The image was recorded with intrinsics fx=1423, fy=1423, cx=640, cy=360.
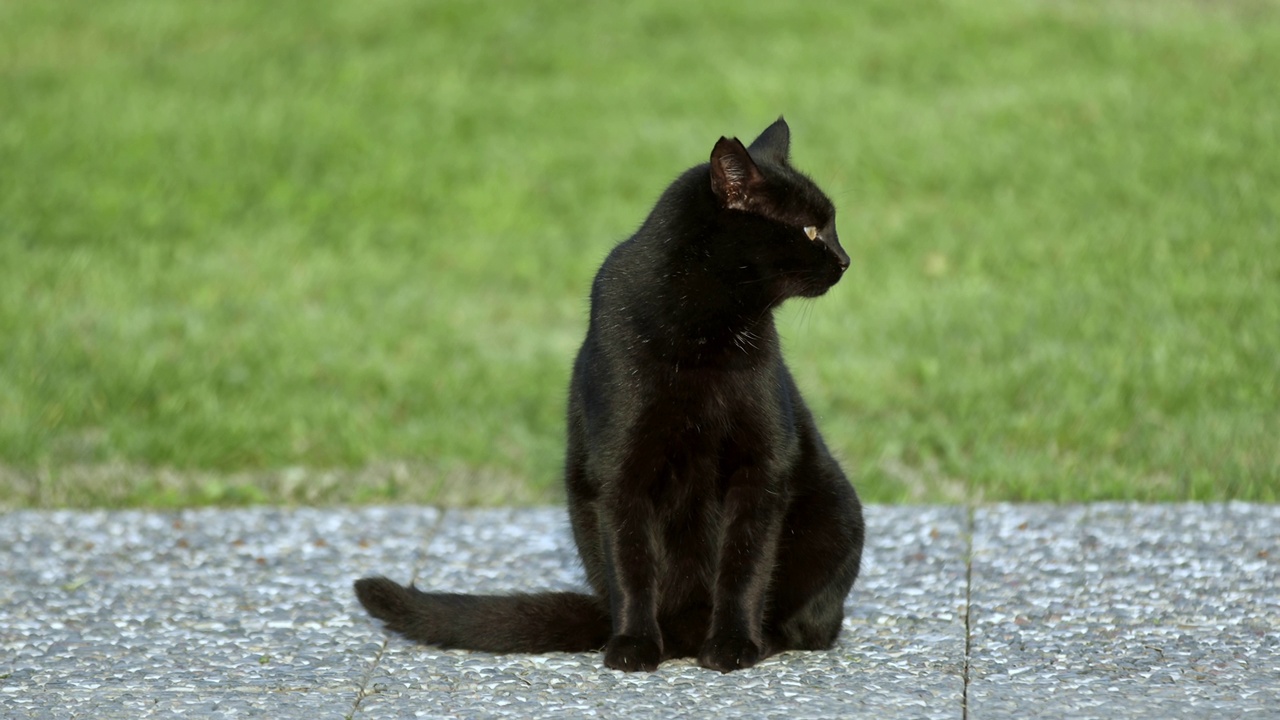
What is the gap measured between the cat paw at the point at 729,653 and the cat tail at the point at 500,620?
311 mm

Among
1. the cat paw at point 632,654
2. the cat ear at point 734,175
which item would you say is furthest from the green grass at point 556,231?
the cat ear at point 734,175

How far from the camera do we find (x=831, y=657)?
358 cm

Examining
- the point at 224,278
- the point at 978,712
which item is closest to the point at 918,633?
the point at 978,712

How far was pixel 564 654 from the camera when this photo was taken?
363 centimetres

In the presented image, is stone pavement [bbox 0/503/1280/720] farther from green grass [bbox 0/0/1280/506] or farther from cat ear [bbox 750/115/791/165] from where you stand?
cat ear [bbox 750/115/791/165]

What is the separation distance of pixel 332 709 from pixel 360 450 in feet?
8.98

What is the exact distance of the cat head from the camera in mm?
3334

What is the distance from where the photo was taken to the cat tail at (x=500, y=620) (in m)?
3.62

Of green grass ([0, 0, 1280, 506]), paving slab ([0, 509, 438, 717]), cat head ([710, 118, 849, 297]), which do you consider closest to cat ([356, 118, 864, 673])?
cat head ([710, 118, 849, 297])

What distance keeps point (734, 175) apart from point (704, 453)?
0.67m

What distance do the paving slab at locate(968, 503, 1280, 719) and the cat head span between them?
103 cm

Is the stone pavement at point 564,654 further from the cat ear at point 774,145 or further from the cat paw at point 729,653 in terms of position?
the cat ear at point 774,145

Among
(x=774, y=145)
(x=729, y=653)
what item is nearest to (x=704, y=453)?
(x=729, y=653)

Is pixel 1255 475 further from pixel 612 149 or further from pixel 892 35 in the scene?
pixel 892 35
